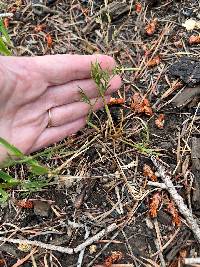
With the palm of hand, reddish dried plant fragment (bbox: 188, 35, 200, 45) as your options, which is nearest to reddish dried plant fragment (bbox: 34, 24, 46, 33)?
the palm of hand

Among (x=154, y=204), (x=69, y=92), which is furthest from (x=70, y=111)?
(x=154, y=204)

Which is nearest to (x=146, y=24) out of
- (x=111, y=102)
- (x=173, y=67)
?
(x=173, y=67)

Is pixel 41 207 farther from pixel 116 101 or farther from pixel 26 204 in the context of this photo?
pixel 116 101

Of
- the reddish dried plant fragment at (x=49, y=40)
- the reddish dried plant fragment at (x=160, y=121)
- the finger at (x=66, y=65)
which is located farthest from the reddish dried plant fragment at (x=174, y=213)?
the reddish dried plant fragment at (x=49, y=40)

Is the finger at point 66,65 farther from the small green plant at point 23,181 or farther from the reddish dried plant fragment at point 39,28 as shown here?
the reddish dried plant fragment at point 39,28

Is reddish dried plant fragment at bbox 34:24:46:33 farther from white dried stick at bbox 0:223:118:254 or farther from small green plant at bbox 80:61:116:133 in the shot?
white dried stick at bbox 0:223:118:254

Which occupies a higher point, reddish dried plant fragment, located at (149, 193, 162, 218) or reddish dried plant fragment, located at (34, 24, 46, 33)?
reddish dried plant fragment, located at (34, 24, 46, 33)
